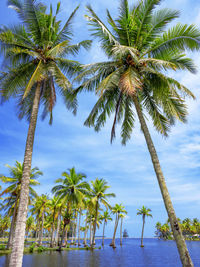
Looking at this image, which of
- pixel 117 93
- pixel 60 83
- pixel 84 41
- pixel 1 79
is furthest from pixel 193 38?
pixel 1 79

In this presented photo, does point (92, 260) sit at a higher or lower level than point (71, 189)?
lower

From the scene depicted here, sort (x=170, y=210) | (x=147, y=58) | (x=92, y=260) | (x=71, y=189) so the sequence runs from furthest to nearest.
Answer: (x=71, y=189) → (x=92, y=260) → (x=147, y=58) → (x=170, y=210)

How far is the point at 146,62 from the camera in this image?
9672 mm

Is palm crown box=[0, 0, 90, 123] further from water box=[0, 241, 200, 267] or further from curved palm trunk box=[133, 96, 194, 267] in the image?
water box=[0, 241, 200, 267]

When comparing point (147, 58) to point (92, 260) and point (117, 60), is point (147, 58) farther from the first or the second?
point (92, 260)

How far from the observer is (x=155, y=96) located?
1016 centimetres

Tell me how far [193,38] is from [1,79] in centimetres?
935

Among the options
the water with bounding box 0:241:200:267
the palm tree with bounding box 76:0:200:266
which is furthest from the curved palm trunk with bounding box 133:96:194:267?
the water with bounding box 0:241:200:267

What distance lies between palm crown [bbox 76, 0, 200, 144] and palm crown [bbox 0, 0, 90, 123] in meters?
1.59

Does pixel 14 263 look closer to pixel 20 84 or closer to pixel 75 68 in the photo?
pixel 20 84

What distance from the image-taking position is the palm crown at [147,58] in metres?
8.92

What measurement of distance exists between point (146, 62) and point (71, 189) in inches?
1149

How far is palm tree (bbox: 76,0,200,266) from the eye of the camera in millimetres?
8750

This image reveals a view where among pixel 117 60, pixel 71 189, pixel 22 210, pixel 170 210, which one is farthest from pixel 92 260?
pixel 117 60
